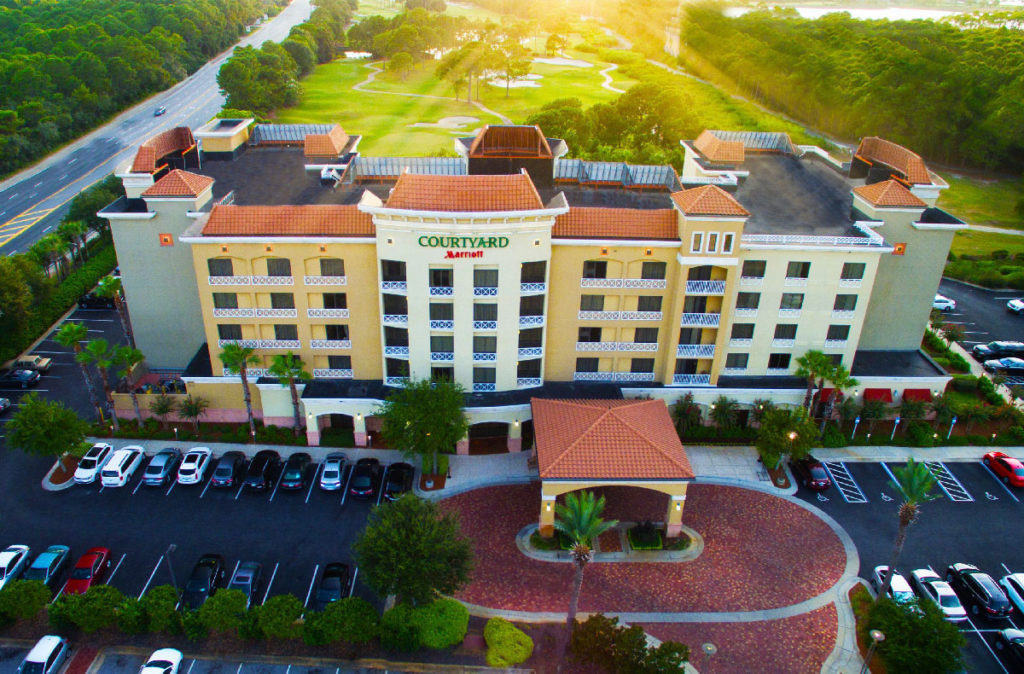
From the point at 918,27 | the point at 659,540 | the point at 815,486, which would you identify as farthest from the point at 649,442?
the point at 918,27

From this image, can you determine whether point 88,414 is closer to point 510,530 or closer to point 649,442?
point 510,530

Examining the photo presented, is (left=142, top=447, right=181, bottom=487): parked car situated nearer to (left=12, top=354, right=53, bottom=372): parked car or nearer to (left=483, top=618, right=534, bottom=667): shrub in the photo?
(left=12, top=354, right=53, bottom=372): parked car

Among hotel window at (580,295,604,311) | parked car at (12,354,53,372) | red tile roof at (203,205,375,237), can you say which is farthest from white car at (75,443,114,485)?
hotel window at (580,295,604,311)

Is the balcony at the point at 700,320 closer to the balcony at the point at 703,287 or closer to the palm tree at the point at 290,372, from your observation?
the balcony at the point at 703,287

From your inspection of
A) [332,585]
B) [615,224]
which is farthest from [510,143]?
[332,585]

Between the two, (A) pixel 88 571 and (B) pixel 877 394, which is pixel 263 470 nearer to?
(A) pixel 88 571

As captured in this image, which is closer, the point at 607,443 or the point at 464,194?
the point at 607,443

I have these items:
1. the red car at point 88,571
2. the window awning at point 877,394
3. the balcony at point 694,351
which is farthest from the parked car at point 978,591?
the red car at point 88,571
